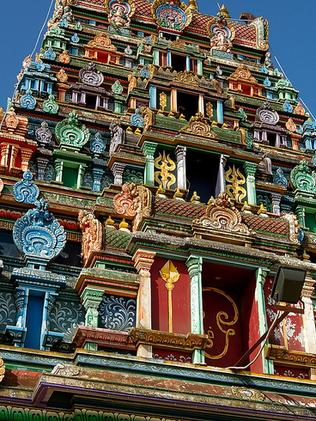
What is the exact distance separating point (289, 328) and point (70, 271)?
15.7ft

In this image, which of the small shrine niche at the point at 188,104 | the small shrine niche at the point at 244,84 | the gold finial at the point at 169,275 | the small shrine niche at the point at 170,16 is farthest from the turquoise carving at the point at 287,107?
the gold finial at the point at 169,275

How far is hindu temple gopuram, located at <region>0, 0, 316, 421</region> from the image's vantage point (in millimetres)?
15242

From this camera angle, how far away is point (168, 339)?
16.8 m

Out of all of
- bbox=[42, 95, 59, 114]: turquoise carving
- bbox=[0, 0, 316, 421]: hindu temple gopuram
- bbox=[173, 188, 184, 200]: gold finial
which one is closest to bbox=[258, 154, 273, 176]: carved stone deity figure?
bbox=[0, 0, 316, 421]: hindu temple gopuram

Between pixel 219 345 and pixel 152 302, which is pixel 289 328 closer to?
pixel 219 345

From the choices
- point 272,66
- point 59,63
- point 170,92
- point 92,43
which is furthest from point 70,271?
point 272,66

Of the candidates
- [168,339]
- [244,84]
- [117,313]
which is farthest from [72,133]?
[244,84]

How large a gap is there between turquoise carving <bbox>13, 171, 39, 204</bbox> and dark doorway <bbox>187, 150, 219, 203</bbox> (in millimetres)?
4134

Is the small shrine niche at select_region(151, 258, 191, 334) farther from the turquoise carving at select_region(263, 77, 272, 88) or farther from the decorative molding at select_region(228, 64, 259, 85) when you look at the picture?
the turquoise carving at select_region(263, 77, 272, 88)

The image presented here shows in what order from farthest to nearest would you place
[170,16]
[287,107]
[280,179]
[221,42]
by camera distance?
[221,42] < [170,16] < [287,107] < [280,179]

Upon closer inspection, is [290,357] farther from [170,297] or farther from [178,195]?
[178,195]

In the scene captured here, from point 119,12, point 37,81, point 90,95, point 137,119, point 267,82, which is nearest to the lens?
point 137,119

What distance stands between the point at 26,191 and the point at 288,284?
733 centimetres

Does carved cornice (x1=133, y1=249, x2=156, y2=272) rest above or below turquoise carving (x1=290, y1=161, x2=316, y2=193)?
below
